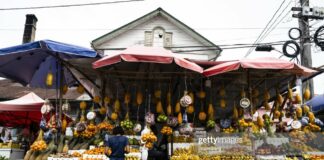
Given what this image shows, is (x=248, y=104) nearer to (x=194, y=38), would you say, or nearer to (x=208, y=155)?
(x=208, y=155)

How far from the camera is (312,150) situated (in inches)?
275

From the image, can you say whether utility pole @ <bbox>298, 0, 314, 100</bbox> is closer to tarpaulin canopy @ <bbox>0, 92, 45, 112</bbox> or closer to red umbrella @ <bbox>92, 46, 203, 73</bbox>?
red umbrella @ <bbox>92, 46, 203, 73</bbox>

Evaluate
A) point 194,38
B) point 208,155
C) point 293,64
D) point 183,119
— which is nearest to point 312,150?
point 293,64

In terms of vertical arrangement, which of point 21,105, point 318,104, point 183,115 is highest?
point 318,104

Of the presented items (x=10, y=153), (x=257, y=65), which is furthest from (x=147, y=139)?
(x=10, y=153)

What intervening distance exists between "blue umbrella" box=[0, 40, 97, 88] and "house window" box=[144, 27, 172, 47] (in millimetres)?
9454

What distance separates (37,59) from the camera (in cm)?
840

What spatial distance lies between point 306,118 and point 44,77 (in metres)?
8.27

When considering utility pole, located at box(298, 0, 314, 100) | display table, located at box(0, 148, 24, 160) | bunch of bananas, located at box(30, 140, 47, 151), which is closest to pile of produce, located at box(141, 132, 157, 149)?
bunch of bananas, located at box(30, 140, 47, 151)

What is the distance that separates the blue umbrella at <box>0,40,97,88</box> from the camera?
21.6ft

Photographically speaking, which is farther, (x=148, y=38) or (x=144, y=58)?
(x=148, y=38)

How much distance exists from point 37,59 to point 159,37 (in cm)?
1123

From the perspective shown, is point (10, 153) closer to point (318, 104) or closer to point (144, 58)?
point (144, 58)

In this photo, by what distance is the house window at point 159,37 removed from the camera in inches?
740
